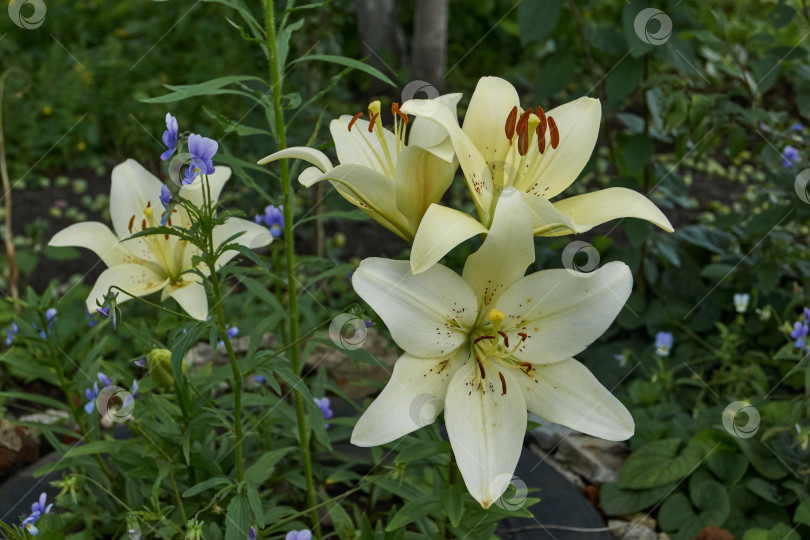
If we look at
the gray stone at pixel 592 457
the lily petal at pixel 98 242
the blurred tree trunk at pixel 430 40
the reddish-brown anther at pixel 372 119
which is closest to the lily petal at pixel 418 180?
the reddish-brown anther at pixel 372 119

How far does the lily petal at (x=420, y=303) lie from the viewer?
1.07 meters

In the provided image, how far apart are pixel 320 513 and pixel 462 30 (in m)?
3.41

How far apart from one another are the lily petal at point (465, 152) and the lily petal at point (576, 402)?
0.77ft

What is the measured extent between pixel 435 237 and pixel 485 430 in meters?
0.29

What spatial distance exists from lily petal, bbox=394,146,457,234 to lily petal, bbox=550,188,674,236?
0.18 m

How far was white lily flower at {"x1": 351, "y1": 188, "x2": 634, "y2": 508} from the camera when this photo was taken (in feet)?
3.53

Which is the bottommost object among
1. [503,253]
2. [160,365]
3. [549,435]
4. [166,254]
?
[549,435]

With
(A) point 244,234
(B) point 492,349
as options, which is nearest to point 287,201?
(A) point 244,234

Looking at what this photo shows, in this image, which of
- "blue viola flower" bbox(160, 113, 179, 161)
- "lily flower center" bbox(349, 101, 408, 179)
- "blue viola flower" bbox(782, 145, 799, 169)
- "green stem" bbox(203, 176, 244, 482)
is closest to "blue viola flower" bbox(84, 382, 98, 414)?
"green stem" bbox(203, 176, 244, 482)

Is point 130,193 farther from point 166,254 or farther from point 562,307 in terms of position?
point 562,307

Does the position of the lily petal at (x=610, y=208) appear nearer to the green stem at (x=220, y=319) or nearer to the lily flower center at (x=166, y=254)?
the green stem at (x=220, y=319)

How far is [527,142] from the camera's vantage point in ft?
3.72

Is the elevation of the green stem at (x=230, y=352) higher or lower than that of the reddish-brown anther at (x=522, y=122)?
lower

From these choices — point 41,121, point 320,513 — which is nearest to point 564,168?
point 320,513
